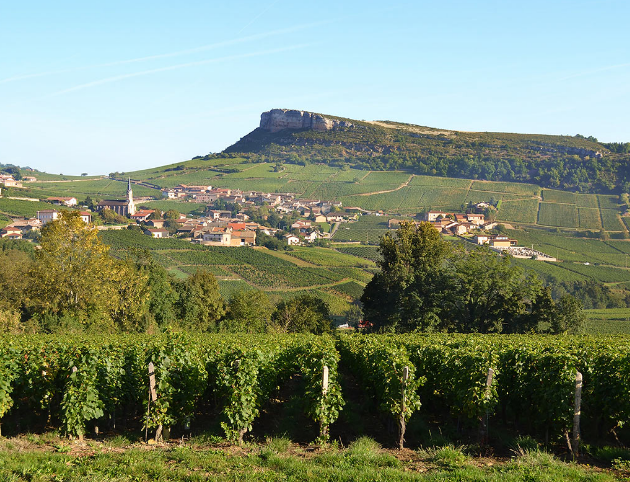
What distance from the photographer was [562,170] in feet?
533

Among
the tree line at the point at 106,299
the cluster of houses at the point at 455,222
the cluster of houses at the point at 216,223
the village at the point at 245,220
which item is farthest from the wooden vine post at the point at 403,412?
the cluster of houses at the point at 455,222

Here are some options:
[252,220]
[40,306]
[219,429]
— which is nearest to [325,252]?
[252,220]

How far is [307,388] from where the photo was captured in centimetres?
1156

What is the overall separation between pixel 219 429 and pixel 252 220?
421ft

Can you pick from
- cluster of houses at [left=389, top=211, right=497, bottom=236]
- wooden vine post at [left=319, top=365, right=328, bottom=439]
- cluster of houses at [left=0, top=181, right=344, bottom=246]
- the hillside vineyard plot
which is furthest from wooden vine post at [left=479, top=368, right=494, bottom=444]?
the hillside vineyard plot

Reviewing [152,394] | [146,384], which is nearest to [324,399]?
[152,394]

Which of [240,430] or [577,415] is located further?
[240,430]

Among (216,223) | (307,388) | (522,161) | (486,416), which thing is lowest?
(216,223)

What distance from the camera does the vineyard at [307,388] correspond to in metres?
10.5

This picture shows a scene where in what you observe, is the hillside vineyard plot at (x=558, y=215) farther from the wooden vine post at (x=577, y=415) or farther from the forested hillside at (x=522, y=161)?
the wooden vine post at (x=577, y=415)

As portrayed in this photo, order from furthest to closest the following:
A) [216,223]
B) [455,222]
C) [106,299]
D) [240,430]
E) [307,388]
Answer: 1. [216,223]
2. [455,222]
3. [106,299]
4. [307,388]
5. [240,430]

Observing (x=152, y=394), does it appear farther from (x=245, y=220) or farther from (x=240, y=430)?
(x=245, y=220)

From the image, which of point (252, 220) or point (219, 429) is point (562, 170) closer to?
point (252, 220)

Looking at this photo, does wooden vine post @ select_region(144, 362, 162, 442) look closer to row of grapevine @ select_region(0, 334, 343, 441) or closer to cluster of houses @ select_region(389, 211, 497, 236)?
row of grapevine @ select_region(0, 334, 343, 441)
